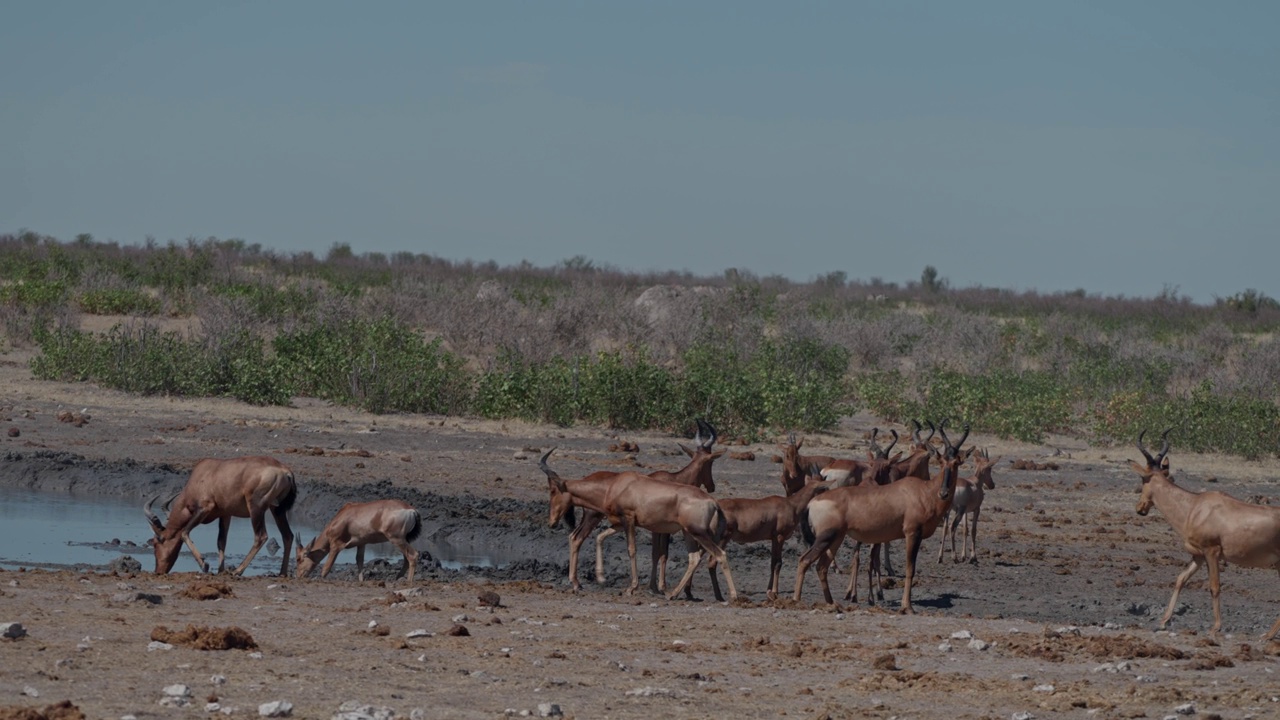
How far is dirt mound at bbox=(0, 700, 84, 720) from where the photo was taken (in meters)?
7.21

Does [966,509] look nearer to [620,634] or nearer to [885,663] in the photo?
[620,634]

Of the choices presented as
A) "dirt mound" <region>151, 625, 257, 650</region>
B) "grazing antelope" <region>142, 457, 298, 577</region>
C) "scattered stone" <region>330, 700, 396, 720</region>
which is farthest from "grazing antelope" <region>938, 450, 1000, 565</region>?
"scattered stone" <region>330, 700, 396, 720</region>

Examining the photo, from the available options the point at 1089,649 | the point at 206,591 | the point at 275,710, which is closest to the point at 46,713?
the point at 275,710

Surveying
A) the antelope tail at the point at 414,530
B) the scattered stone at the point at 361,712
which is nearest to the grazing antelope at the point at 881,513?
the antelope tail at the point at 414,530

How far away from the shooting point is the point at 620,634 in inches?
432

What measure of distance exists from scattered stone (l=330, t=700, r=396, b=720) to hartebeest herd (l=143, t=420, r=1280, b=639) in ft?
18.0

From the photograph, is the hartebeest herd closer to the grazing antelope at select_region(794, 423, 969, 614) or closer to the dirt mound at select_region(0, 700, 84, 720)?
the grazing antelope at select_region(794, 423, 969, 614)

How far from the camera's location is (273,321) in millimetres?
34594

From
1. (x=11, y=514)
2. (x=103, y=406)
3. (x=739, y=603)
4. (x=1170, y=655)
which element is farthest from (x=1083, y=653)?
(x=103, y=406)

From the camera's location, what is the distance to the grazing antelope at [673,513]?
13.4 metres

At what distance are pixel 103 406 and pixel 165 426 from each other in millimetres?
2291

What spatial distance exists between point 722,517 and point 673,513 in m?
0.42

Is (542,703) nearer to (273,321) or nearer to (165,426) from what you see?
(165,426)

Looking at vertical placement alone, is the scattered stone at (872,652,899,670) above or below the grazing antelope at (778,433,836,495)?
below
